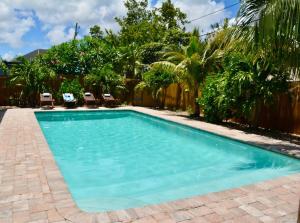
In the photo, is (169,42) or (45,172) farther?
(169,42)

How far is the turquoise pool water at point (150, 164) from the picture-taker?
19.4 ft

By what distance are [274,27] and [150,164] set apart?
4064 millimetres

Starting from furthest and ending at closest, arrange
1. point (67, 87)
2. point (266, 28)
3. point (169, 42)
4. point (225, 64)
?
point (169, 42) < point (67, 87) < point (225, 64) < point (266, 28)

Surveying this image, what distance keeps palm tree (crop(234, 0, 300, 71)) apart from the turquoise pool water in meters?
2.41

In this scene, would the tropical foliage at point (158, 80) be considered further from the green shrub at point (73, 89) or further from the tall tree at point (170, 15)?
the tall tree at point (170, 15)

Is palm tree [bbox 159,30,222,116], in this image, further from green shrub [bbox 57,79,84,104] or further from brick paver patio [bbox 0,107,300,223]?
brick paver patio [bbox 0,107,300,223]

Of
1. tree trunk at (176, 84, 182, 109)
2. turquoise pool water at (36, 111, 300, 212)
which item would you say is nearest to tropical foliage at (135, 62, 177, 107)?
Result: tree trunk at (176, 84, 182, 109)

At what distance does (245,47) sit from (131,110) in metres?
10.1

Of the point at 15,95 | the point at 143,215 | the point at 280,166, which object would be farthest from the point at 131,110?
the point at 143,215

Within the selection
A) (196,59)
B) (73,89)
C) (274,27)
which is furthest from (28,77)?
(274,27)

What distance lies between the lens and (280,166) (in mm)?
7383

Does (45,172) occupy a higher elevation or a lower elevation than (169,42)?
lower

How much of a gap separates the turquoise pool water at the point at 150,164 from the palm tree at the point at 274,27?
2411 mm

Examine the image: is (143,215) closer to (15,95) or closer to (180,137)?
(180,137)
